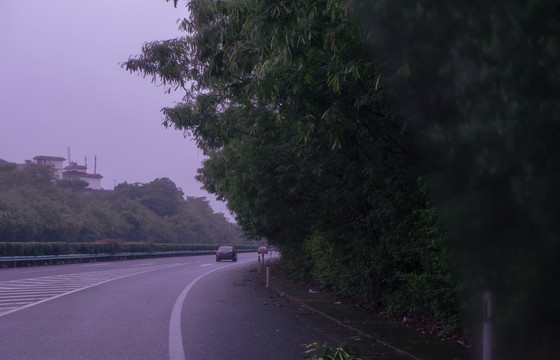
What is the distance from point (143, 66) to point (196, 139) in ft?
14.2

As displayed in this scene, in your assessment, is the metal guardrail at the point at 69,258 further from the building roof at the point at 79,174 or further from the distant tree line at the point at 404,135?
the building roof at the point at 79,174

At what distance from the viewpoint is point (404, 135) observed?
896cm

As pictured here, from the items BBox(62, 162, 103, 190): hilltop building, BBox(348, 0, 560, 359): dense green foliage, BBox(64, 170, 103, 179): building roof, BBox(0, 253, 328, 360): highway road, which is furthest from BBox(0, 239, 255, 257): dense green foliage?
BBox(62, 162, 103, 190): hilltop building

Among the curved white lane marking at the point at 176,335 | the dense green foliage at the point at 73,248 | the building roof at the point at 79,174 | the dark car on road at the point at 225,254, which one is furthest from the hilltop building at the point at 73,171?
the curved white lane marking at the point at 176,335

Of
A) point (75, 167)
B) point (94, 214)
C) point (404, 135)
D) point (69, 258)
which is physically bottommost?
point (69, 258)

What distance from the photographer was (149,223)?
247 feet

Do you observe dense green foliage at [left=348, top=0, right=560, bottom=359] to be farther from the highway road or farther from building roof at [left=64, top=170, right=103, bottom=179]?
building roof at [left=64, top=170, right=103, bottom=179]

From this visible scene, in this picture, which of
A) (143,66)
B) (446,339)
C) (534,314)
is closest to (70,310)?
(143,66)

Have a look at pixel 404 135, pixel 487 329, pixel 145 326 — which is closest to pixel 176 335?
pixel 145 326

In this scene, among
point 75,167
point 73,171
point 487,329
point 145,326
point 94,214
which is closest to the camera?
point 487,329

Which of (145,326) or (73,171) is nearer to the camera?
(145,326)

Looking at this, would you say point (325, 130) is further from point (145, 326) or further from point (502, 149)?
point (502, 149)

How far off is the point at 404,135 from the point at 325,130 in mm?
1736

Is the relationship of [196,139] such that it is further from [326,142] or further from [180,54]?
[326,142]
